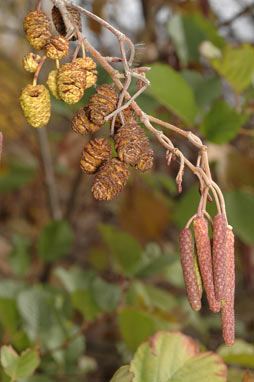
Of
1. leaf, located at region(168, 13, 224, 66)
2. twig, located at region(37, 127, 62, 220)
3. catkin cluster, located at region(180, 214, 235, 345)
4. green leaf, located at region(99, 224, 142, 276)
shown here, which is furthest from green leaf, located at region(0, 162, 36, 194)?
catkin cluster, located at region(180, 214, 235, 345)

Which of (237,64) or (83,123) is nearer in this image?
(83,123)

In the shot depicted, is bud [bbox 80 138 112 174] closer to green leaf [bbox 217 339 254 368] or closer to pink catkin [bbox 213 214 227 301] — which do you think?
pink catkin [bbox 213 214 227 301]

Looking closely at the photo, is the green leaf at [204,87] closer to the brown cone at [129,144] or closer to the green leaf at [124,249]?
the green leaf at [124,249]

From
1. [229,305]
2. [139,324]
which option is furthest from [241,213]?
[229,305]

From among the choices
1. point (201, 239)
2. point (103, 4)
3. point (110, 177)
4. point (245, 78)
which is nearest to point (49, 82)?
point (110, 177)

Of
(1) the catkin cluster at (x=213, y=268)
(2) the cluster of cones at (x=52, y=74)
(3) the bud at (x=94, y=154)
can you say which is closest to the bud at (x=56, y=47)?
(2) the cluster of cones at (x=52, y=74)

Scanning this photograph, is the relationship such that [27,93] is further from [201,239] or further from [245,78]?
[245,78]

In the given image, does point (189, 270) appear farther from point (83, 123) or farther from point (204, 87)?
point (204, 87)
